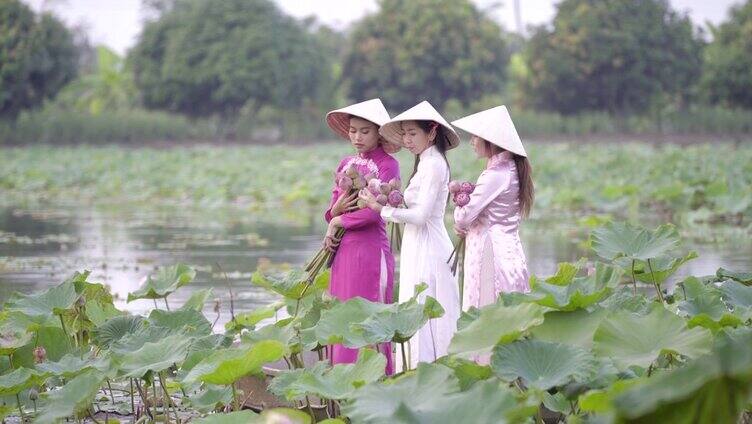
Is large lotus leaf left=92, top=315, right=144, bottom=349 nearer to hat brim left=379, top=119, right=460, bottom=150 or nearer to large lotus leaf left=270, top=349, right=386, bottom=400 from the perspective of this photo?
large lotus leaf left=270, top=349, right=386, bottom=400

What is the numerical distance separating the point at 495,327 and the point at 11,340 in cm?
183

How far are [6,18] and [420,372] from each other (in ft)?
116

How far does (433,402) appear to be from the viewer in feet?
8.57

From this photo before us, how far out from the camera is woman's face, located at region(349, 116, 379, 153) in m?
4.50

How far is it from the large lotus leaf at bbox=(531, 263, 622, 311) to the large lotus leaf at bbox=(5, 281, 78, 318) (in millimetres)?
1685

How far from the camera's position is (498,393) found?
2.47m

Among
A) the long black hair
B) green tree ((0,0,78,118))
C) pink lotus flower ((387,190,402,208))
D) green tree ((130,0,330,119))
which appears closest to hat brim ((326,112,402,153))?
the long black hair

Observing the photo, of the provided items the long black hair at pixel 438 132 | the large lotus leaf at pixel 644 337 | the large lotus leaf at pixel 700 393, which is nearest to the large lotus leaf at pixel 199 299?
the long black hair at pixel 438 132

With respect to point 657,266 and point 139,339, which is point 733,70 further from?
point 139,339

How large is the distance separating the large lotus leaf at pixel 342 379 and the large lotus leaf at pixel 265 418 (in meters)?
0.07

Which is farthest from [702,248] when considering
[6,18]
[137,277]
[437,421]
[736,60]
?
[736,60]

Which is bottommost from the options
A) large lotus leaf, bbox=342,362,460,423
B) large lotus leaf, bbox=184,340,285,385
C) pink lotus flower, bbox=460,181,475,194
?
large lotus leaf, bbox=184,340,285,385

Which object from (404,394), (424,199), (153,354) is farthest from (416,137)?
(404,394)

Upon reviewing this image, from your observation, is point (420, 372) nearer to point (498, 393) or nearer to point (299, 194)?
point (498, 393)
